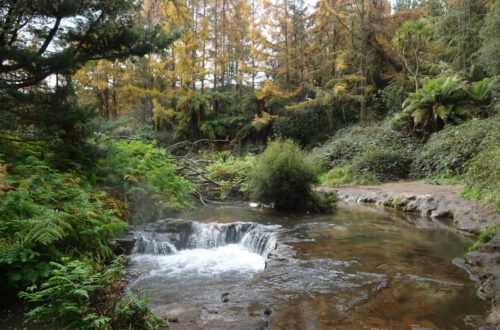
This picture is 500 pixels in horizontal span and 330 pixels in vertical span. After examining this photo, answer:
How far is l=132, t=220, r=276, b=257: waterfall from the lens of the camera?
6805 mm

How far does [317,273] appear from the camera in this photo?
4703mm

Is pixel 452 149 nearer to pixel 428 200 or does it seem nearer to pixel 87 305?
pixel 428 200

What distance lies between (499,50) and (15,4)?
15.0 metres

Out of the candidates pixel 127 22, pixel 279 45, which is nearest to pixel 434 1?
pixel 279 45

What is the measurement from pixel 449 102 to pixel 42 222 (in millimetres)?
14848

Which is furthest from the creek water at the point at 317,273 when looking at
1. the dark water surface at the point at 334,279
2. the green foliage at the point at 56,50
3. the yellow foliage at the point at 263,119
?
the yellow foliage at the point at 263,119

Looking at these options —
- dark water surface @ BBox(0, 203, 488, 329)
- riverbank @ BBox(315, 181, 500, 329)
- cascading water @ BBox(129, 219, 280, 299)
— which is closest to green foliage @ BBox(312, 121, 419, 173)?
riverbank @ BBox(315, 181, 500, 329)

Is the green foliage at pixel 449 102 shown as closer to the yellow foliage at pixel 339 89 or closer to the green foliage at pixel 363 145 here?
the green foliage at pixel 363 145

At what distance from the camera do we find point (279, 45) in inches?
832

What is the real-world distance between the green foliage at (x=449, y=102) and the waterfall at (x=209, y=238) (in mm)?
9693

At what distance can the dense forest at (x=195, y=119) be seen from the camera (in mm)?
3809

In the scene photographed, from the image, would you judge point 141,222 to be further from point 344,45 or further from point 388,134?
point 344,45

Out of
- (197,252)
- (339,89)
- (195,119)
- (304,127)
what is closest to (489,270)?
(197,252)

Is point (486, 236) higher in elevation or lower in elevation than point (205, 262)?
higher
